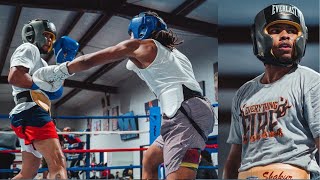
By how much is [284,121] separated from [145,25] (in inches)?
24.6

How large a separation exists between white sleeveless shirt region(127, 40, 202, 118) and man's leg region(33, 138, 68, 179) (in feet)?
1.80

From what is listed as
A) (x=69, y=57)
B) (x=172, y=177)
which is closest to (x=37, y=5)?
(x=69, y=57)

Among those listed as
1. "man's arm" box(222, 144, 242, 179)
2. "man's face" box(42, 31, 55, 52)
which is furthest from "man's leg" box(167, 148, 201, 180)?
"man's face" box(42, 31, 55, 52)

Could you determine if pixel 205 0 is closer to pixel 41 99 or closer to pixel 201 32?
pixel 201 32

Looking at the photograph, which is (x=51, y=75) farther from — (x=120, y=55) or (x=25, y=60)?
(x=25, y=60)

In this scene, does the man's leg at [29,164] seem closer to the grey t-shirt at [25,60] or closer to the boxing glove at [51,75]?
the grey t-shirt at [25,60]

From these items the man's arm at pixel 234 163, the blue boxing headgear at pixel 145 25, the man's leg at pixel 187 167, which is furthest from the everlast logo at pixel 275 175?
the blue boxing headgear at pixel 145 25

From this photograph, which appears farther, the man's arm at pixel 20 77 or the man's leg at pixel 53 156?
the man's arm at pixel 20 77

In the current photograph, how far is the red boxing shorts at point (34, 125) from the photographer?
1.87 m

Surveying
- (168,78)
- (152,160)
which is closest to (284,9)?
(168,78)

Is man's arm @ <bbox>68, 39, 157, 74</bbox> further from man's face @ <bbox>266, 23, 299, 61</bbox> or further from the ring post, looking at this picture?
the ring post

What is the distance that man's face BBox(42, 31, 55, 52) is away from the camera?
2207mm

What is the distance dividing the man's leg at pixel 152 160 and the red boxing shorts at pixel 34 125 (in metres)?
0.49

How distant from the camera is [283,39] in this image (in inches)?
49.0
